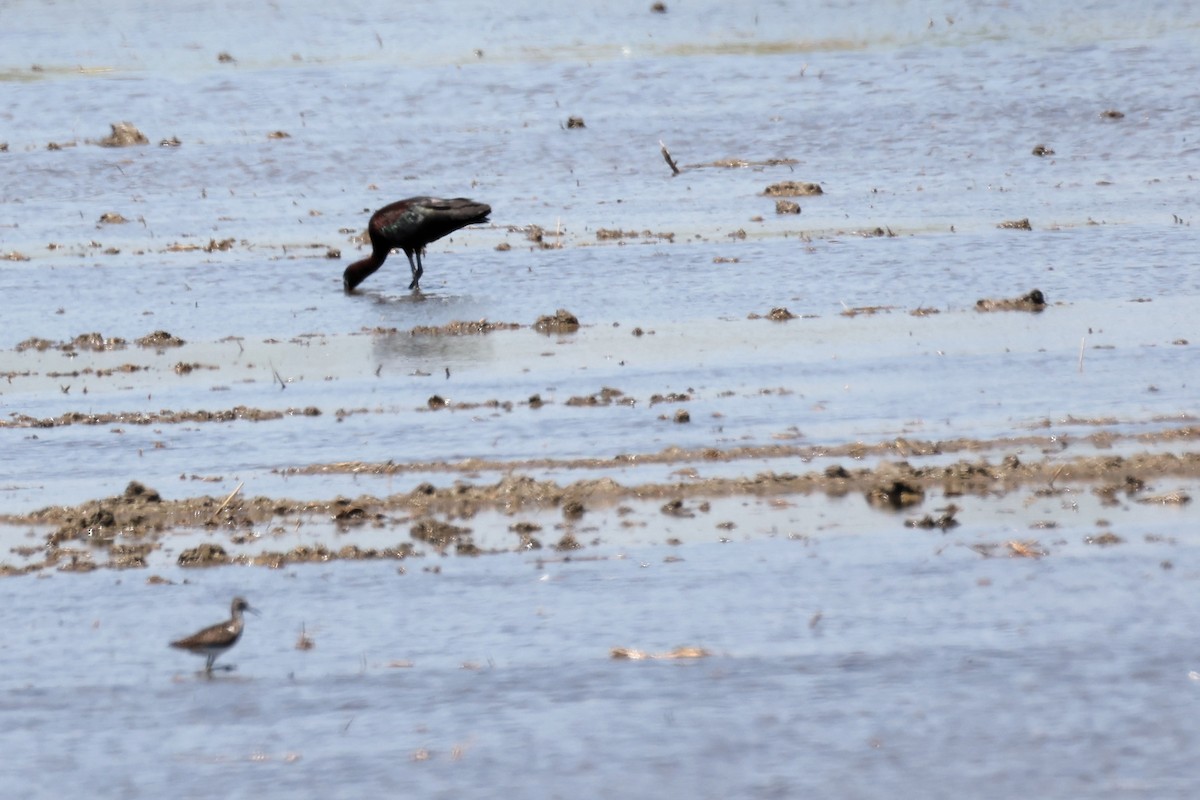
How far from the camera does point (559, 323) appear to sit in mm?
13109

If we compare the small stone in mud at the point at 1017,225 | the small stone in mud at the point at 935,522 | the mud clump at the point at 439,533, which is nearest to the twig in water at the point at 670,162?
the small stone in mud at the point at 1017,225

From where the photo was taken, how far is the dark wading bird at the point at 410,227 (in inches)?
618

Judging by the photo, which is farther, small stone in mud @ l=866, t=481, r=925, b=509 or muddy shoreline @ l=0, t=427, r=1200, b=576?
small stone in mud @ l=866, t=481, r=925, b=509

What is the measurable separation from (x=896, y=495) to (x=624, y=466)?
1.42 meters

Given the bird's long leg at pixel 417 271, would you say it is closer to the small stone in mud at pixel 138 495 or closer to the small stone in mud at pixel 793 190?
the small stone in mud at pixel 793 190

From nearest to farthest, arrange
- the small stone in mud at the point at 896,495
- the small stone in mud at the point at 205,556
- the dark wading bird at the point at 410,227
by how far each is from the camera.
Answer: the small stone in mud at the point at 205,556 → the small stone in mud at the point at 896,495 → the dark wading bird at the point at 410,227

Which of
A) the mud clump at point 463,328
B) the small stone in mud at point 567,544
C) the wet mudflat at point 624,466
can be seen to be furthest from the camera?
the mud clump at point 463,328

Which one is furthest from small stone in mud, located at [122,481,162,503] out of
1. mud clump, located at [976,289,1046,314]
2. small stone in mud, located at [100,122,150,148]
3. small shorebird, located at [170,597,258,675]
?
small stone in mud, located at [100,122,150,148]

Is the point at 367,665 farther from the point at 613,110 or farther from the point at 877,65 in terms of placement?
the point at 877,65

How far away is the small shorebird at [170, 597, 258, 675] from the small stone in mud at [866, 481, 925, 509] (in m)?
3.00

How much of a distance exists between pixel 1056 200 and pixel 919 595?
10.5 m

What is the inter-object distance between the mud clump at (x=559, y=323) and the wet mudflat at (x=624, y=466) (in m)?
0.06

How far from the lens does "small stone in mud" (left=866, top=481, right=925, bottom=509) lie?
8562 millimetres

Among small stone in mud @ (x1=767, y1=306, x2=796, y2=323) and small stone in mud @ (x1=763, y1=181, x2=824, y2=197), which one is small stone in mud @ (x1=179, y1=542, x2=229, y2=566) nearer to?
small stone in mud @ (x1=767, y1=306, x2=796, y2=323)
